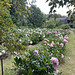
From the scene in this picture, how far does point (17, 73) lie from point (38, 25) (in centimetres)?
2140

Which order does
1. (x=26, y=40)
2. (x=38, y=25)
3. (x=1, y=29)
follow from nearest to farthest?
(x=1, y=29), (x=26, y=40), (x=38, y=25)

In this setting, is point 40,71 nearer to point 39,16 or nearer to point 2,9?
point 2,9

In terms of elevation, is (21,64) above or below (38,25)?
below

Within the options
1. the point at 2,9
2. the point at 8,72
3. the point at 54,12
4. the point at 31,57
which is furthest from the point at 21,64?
the point at 54,12

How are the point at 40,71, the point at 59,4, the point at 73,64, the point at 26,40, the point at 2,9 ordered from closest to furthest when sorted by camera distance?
the point at 59,4
the point at 2,9
the point at 40,71
the point at 73,64
the point at 26,40

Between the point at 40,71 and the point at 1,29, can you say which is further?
the point at 40,71

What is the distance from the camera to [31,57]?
2662 mm

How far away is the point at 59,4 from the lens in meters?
1.16

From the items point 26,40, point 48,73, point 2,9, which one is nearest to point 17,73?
point 48,73

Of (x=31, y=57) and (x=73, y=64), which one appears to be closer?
(x=31, y=57)

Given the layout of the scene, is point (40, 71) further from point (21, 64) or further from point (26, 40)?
point (26, 40)

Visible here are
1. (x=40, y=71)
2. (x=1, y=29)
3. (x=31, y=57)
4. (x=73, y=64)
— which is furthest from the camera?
(x=73, y=64)

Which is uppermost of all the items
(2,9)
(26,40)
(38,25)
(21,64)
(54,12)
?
(38,25)

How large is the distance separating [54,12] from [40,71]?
66.8 inches
